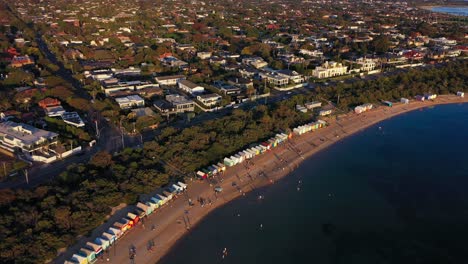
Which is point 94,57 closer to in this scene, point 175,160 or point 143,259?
point 175,160

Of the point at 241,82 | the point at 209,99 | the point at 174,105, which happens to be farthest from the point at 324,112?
the point at 174,105

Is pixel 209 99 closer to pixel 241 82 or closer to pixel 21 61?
pixel 241 82

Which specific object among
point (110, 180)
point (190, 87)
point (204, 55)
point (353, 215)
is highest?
point (204, 55)

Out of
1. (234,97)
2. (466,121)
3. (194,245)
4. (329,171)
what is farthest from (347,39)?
(194,245)

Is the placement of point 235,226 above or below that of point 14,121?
below

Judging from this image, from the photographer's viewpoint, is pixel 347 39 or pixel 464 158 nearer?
pixel 464 158

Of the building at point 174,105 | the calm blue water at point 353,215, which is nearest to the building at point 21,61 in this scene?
the building at point 174,105

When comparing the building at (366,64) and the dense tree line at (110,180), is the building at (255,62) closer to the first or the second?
the building at (366,64)
